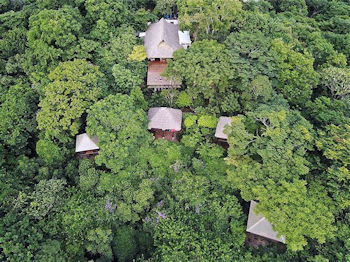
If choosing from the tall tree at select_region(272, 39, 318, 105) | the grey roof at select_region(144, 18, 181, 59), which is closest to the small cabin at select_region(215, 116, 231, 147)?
the tall tree at select_region(272, 39, 318, 105)

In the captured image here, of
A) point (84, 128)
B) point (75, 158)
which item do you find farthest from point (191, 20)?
point (75, 158)

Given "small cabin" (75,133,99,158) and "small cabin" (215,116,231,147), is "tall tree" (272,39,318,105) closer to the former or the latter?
"small cabin" (215,116,231,147)

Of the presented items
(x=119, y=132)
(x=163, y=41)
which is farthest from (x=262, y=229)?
(x=163, y=41)

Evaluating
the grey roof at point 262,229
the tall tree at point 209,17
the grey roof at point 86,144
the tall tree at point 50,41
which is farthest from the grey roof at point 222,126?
the tall tree at point 50,41

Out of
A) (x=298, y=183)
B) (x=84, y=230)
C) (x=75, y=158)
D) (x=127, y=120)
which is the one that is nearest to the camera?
(x=298, y=183)

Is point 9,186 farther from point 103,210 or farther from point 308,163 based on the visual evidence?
point 308,163

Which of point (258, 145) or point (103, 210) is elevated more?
point (258, 145)
